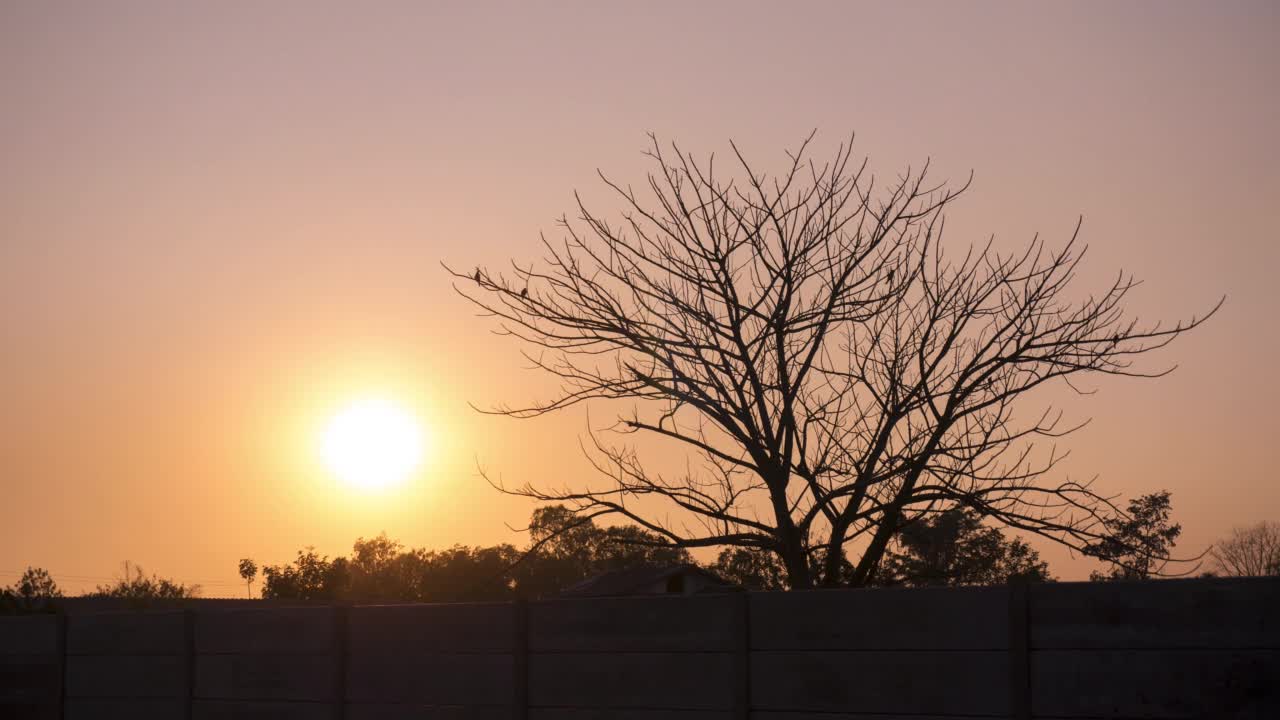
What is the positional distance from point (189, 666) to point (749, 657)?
5.61 meters

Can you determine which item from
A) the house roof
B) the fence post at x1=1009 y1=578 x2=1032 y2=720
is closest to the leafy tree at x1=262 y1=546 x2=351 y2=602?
the house roof

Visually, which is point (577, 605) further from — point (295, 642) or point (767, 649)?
point (295, 642)

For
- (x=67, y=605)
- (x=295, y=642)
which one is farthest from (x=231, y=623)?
(x=67, y=605)

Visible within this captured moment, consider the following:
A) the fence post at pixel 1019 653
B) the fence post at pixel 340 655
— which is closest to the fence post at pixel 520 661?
the fence post at pixel 340 655

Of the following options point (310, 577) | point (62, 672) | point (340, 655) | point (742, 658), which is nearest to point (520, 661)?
point (742, 658)

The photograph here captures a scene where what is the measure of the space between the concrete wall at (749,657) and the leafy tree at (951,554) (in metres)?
2.59

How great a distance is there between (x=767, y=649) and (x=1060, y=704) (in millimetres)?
1513

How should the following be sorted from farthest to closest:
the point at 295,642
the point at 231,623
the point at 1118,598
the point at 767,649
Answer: the point at 231,623 → the point at 295,642 → the point at 767,649 → the point at 1118,598

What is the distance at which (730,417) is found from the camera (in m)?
8.53

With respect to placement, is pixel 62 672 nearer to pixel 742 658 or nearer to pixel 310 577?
pixel 742 658

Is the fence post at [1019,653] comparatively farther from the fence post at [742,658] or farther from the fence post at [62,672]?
the fence post at [62,672]

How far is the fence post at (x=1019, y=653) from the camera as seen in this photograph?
513 cm

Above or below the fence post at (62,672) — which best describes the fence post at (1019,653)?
above

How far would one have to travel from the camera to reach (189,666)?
993cm
